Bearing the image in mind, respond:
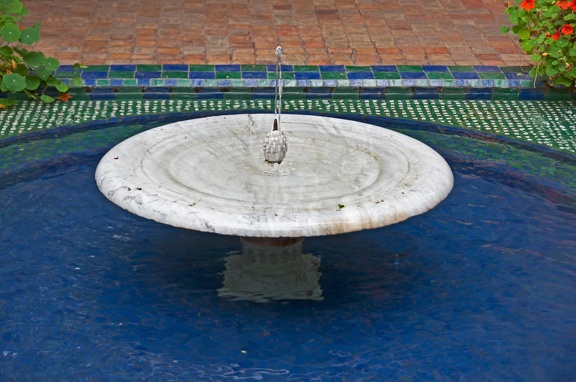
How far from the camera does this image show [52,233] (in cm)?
531

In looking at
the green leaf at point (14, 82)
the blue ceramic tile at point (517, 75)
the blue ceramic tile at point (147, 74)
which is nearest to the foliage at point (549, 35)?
the blue ceramic tile at point (517, 75)

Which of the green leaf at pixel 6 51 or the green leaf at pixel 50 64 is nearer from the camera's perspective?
the green leaf at pixel 6 51

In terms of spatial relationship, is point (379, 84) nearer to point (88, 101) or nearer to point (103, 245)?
point (88, 101)

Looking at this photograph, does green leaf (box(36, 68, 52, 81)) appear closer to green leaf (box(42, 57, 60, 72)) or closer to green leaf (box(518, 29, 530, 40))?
green leaf (box(42, 57, 60, 72))

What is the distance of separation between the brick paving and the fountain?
2.71 meters

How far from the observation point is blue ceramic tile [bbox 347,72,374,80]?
7.46 metres

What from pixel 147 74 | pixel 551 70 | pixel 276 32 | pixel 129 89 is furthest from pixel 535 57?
pixel 129 89

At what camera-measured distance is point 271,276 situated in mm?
4883

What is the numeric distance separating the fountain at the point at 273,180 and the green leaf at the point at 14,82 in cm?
216

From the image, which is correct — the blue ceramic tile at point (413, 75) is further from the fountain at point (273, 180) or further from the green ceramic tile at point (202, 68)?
the fountain at point (273, 180)

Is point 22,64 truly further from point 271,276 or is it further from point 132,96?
point 271,276

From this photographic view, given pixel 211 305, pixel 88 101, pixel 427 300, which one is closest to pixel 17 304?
pixel 211 305

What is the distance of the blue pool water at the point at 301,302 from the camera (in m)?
4.31

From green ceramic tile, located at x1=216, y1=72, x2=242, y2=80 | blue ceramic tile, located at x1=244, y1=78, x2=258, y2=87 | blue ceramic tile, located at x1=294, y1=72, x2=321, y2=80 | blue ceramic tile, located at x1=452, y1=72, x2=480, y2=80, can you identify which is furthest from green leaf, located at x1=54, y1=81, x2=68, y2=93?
blue ceramic tile, located at x1=452, y1=72, x2=480, y2=80
